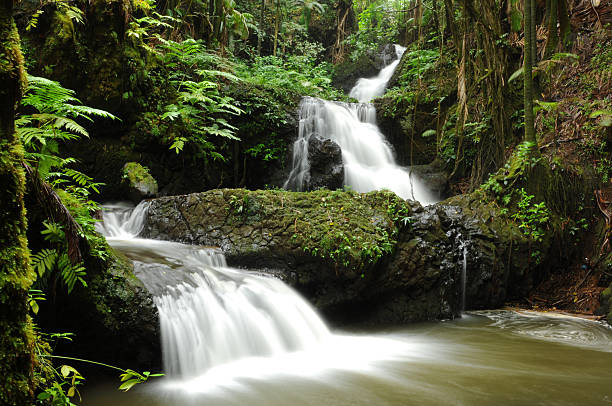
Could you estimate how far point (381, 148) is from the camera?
11.2 metres

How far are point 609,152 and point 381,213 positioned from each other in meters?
4.40

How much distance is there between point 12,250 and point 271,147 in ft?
28.6

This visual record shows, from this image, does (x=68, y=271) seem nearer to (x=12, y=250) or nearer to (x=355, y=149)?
(x=12, y=250)

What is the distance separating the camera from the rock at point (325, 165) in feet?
31.0

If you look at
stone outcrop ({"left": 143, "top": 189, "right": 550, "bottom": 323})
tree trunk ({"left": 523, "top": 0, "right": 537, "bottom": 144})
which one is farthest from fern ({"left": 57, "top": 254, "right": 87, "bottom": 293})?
tree trunk ({"left": 523, "top": 0, "right": 537, "bottom": 144})

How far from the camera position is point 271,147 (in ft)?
33.8

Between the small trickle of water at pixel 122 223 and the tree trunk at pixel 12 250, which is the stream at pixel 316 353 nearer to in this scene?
the small trickle of water at pixel 122 223

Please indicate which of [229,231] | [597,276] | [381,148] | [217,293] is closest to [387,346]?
[217,293]

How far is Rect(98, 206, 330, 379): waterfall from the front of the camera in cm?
397

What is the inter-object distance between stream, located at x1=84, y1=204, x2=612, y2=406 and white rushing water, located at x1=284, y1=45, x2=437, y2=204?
4445 mm

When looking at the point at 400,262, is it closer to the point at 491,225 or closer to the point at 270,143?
the point at 491,225

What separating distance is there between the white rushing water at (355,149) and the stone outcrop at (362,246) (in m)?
2.81

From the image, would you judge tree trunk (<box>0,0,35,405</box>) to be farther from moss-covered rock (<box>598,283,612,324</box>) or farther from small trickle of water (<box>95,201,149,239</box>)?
moss-covered rock (<box>598,283,612,324</box>)

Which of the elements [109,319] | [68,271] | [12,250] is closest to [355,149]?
[109,319]
